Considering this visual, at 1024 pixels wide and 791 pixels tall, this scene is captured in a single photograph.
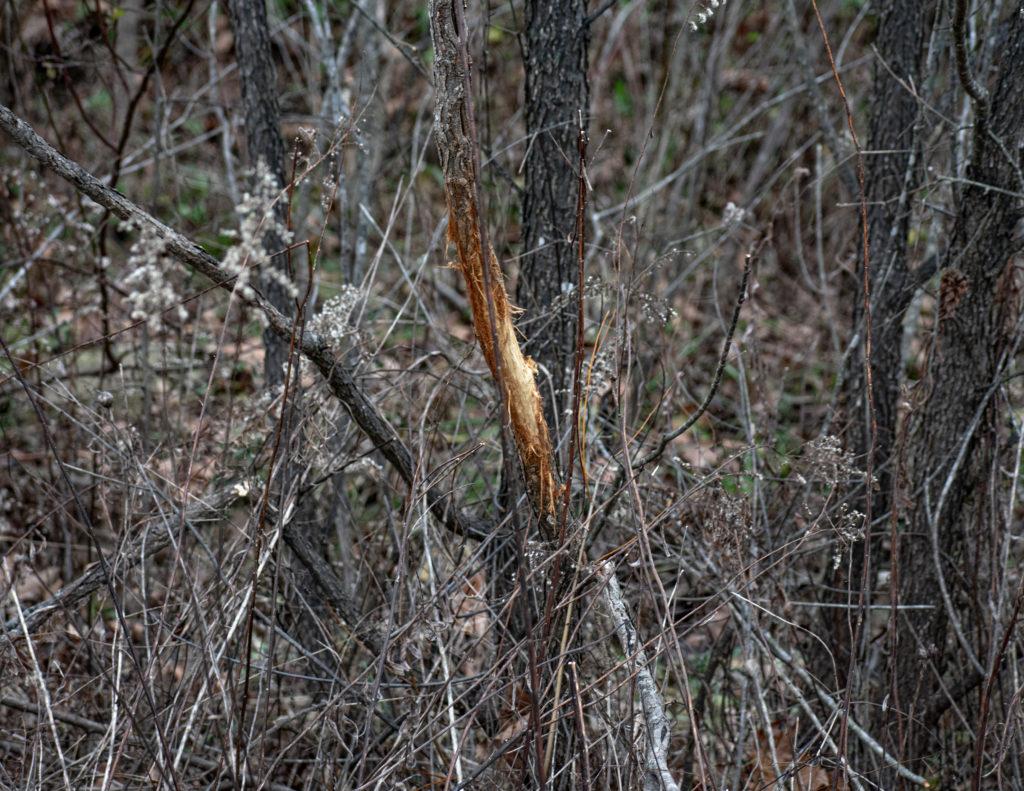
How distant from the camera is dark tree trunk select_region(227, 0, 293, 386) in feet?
10.3

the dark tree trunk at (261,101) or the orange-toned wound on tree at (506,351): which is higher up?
the dark tree trunk at (261,101)

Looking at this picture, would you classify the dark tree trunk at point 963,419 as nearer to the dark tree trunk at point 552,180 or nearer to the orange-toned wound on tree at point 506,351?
the dark tree trunk at point 552,180

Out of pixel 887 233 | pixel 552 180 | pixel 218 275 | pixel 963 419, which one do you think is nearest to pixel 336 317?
pixel 218 275

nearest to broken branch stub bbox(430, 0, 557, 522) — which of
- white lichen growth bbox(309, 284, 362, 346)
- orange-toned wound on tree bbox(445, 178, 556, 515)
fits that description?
orange-toned wound on tree bbox(445, 178, 556, 515)

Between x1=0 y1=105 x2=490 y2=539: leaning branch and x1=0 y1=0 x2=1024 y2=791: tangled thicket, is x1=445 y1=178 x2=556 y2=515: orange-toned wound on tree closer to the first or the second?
x1=0 y1=0 x2=1024 y2=791: tangled thicket

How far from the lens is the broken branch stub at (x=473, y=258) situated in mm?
1873

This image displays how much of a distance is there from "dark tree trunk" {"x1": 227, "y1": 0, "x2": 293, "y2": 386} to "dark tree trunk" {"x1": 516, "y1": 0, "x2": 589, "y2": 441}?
0.90 m

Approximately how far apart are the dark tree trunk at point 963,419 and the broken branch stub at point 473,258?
1.31 metres

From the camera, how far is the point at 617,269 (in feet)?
6.85

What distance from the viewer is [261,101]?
125 inches

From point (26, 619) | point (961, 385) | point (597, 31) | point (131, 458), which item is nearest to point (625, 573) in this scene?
point (961, 385)

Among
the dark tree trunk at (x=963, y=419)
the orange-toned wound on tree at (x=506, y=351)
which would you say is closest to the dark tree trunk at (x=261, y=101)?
the orange-toned wound on tree at (x=506, y=351)

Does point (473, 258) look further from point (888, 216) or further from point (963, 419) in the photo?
point (888, 216)

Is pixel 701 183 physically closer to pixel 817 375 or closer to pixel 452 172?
pixel 817 375
